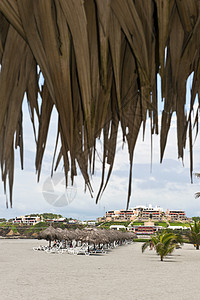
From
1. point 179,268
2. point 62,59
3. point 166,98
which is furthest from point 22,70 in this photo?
point 179,268

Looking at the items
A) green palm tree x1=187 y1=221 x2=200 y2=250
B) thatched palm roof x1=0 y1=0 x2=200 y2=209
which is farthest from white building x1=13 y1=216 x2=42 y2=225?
thatched palm roof x1=0 y1=0 x2=200 y2=209

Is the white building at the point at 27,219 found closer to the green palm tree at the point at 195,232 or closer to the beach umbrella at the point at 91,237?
the green palm tree at the point at 195,232

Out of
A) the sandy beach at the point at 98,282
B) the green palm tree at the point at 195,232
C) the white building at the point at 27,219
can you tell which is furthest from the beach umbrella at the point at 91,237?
the white building at the point at 27,219

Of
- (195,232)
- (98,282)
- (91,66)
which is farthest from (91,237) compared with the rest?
(91,66)

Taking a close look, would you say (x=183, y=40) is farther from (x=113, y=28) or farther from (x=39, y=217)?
(x=39, y=217)

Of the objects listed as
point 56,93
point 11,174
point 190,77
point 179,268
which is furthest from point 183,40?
point 179,268

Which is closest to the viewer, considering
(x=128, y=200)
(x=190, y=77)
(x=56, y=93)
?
(x=56, y=93)

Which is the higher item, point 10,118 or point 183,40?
point 183,40

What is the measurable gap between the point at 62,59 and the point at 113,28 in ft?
0.64

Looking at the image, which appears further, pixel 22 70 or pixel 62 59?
pixel 22 70

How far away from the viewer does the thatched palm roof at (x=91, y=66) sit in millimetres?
698

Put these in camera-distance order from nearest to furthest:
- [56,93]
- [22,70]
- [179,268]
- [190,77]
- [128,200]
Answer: [56,93], [128,200], [22,70], [190,77], [179,268]

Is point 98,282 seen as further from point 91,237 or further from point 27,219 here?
point 27,219

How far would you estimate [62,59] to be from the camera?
2.30 ft
